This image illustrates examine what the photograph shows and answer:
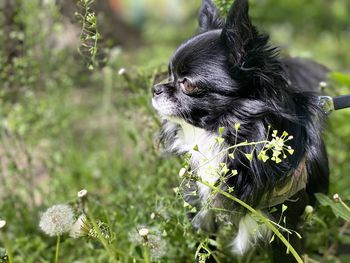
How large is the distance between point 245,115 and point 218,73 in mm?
210

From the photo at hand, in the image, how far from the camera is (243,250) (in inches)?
96.5

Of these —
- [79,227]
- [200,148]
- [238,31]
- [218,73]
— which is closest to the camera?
[79,227]

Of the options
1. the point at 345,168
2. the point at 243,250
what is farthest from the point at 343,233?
the point at 243,250

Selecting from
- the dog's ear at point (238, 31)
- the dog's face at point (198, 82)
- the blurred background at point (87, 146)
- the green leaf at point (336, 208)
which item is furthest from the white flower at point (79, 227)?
the green leaf at point (336, 208)

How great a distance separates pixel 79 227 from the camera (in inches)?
77.9

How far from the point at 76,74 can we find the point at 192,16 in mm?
4742

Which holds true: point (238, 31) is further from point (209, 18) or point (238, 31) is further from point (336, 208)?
point (336, 208)

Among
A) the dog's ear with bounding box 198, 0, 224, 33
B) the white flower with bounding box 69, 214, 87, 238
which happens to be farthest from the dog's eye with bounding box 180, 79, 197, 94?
the white flower with bounding box 69, 214, 87, 238

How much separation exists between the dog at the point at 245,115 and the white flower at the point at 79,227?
48cm

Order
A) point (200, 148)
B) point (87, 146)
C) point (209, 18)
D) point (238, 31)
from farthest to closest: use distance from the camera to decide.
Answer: point (87, 146) → point (209, 18) → point (200, 148) → point (238, 31)

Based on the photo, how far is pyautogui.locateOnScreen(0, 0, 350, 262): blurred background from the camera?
107 inches

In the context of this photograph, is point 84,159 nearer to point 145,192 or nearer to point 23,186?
point 23,186

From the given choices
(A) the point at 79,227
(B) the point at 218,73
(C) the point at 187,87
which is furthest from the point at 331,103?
(A) the point at 79,227

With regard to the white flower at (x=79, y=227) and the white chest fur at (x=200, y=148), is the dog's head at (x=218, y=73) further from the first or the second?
the white flower at (x=79, y=227)
